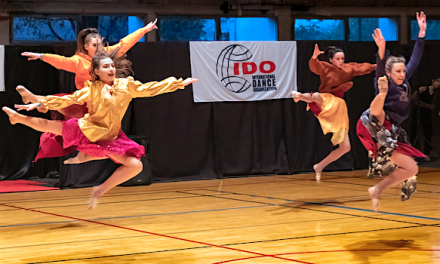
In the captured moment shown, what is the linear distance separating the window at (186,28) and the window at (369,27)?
2.63 metres

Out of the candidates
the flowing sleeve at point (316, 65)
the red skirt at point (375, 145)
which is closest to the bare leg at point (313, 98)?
the flowing sleeve at point (316, 65)

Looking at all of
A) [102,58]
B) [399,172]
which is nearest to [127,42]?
[102,58]

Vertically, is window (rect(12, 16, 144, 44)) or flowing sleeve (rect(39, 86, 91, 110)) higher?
window (rect(12, 16, 144, 44))

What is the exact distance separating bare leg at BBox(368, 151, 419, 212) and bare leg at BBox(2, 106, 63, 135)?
2.42 metres

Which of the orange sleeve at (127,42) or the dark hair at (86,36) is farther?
the orange sleeve at (127,42)

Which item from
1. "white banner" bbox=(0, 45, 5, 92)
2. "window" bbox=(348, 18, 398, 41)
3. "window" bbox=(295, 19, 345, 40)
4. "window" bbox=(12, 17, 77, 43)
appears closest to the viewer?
"white banner" bbox=(0, 45, 5, 92)

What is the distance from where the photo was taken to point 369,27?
36.4 ft

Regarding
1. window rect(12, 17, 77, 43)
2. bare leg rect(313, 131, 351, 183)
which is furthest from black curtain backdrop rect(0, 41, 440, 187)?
bare leg rect(313, 131, 351, 183)

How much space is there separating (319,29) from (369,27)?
985mm

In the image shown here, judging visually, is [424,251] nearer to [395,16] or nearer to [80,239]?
[80,239]

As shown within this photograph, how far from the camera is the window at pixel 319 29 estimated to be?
10.7 m

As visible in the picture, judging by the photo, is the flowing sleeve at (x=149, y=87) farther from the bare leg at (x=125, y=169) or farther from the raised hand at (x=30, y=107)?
the raised hand at (x=30, y=107)

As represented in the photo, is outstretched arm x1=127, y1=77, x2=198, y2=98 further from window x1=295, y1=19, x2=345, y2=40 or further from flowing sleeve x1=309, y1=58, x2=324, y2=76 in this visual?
window x1=295, y1=19, x2=345, y2=40

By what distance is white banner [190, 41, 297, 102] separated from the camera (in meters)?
8.23
